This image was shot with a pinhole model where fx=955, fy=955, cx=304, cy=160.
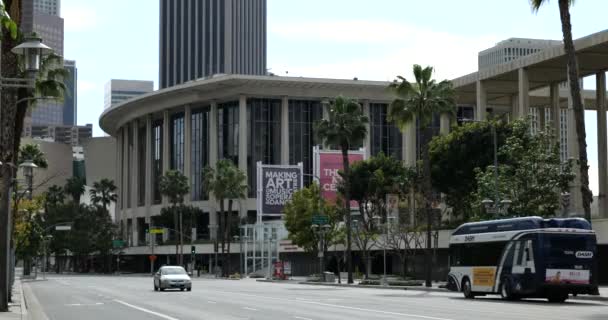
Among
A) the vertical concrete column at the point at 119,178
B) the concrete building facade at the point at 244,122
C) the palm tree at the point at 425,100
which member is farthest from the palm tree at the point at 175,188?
the palm tree at the point at 425,100

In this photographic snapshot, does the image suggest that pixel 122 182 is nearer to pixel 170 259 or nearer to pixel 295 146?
pixel 170 259

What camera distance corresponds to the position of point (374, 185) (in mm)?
85938

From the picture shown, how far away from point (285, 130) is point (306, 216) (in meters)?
49.4

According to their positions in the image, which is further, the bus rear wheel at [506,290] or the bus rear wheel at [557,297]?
the bus rear wheel at [506,290]

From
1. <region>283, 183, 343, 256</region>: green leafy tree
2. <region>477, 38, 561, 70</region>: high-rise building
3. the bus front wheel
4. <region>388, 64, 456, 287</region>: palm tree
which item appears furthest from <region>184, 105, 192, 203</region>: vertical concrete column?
the bus front wheel

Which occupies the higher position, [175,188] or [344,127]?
[344,127]

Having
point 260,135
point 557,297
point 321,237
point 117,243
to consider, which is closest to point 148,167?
point 117,243

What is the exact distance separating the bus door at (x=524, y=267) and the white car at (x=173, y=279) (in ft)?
70.3

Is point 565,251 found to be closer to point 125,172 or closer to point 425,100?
point 425,100

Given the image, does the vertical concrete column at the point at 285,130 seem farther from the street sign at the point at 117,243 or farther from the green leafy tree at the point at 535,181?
the green leafy tree at the point at 535,181

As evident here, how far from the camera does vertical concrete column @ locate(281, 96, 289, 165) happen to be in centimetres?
12900

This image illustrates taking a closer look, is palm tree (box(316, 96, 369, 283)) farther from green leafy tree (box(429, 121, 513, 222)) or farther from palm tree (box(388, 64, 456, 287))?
green leafy tree (box(429, 121, 513, 222))

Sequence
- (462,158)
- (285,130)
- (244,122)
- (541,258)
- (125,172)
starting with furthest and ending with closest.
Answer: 1. (125,172)
2. (285,130)
3. (244,122)
4. (462,158)
5. (541,258)

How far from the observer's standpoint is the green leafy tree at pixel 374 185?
80.9m
